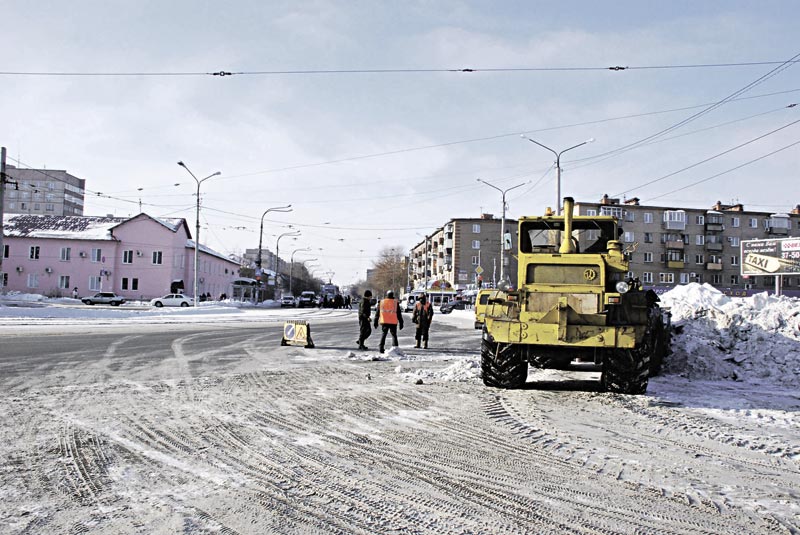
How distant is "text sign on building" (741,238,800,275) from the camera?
36.8 meters

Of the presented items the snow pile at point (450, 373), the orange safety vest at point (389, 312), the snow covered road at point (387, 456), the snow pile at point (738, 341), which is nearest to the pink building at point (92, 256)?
the orange safety vest at point (389, 312)

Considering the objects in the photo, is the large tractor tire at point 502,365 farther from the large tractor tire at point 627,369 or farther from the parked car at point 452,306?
the parked car at point 452,306

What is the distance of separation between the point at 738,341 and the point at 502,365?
595 cm

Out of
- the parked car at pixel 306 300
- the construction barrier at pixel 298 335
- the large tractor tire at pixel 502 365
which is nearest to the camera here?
the large tractor tire at pixel 502 365

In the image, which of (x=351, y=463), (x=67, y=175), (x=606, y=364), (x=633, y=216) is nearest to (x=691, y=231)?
(x=633, y=216)

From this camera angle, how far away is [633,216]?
249ft

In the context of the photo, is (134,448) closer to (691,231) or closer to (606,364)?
(606,364)

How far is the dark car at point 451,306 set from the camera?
5619 centimetres

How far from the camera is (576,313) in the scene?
848 centimetres

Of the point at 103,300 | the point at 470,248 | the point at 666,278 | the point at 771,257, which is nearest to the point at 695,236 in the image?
the point at 666,278

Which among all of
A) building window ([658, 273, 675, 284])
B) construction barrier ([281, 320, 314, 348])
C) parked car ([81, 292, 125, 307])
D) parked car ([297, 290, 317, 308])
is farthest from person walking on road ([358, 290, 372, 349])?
building window ([658, 273, 675, 284])

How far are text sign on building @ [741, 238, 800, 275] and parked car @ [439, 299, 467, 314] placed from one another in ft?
83.0

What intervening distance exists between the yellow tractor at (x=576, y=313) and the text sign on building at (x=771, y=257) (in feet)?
111

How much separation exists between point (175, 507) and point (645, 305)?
6.79 m
